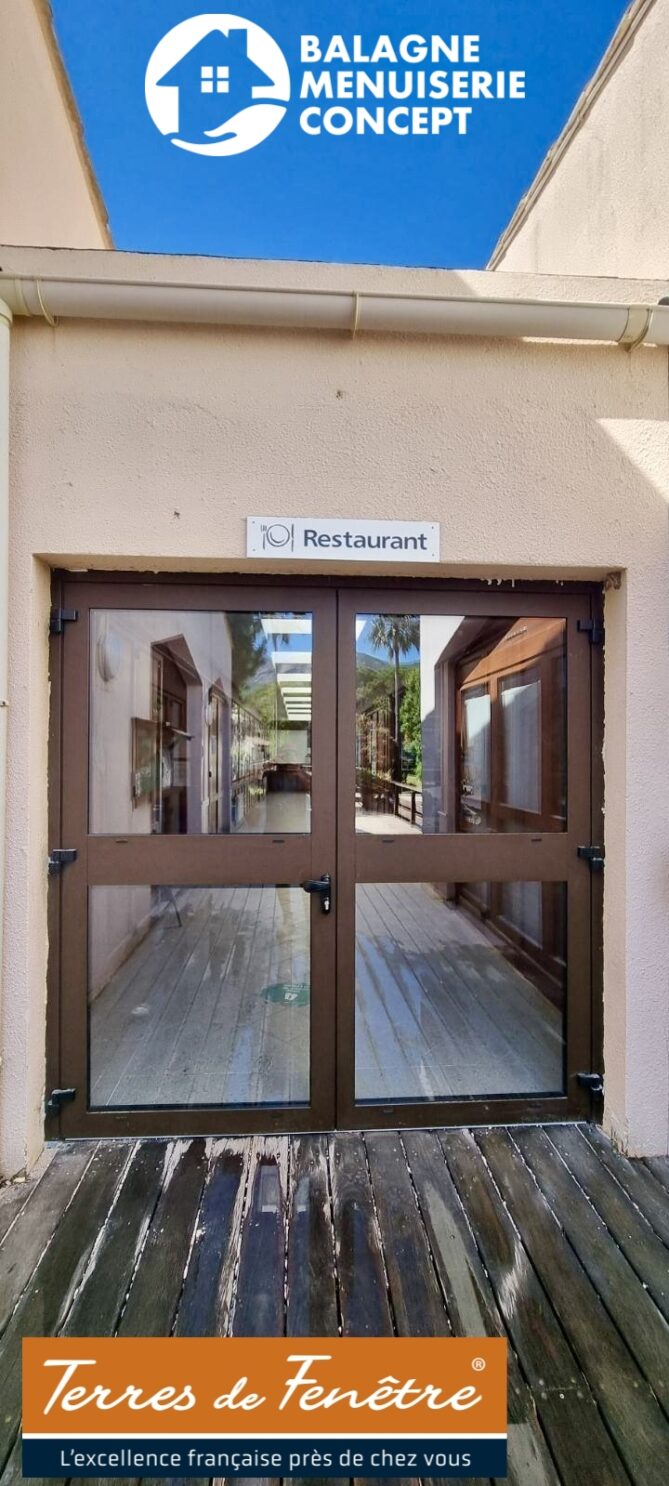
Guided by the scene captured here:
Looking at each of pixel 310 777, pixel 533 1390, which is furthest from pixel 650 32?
pixel 533 1390

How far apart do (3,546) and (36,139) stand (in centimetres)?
215

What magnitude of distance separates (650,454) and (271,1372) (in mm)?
3228

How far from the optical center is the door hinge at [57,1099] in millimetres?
2287

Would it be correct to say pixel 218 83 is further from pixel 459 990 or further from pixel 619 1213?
pixel 619 1213

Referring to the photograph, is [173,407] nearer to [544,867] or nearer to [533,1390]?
[544,867]

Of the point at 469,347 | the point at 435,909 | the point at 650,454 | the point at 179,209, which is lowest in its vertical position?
Result: the point at 435,909

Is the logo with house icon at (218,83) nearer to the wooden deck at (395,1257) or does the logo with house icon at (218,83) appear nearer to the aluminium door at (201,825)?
the aluminium door at (201,825)

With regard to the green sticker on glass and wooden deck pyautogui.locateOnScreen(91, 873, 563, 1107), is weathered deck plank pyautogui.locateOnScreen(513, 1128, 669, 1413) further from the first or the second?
the green sticker on glass

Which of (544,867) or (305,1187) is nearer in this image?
(305,1187)

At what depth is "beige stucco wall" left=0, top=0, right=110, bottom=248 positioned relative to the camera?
2.40m

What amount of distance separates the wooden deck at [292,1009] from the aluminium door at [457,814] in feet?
0.05

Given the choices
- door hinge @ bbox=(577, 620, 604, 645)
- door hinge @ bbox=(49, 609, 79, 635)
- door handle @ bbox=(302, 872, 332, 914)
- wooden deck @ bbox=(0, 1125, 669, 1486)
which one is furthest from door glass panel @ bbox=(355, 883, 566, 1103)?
door hinge @ bbox=(49, 609, 79, 635)

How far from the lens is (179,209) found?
2.36 meters

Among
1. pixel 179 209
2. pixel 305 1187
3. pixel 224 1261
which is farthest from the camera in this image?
pixel 179 209
